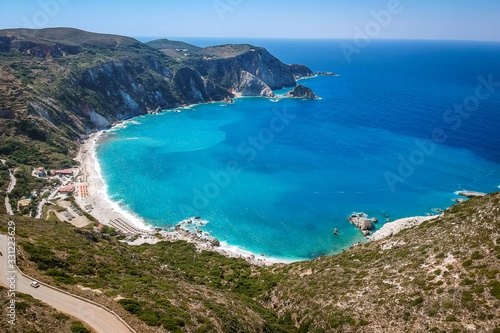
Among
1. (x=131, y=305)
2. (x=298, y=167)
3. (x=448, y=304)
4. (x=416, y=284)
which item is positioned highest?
(x=448, y=304)

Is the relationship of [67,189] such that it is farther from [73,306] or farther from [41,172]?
[73,306]

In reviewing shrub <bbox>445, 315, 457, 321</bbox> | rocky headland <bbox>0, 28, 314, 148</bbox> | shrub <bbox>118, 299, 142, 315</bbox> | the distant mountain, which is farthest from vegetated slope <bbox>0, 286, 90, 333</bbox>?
rocky headland <bbox>0, 28, 314, 148</bbox>

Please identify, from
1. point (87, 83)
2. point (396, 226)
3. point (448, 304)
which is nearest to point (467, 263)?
point (448, 304)

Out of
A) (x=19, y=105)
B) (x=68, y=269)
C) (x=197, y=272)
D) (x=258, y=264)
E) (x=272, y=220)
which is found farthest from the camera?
(x=19, y=105)

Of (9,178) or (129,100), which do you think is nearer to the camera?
(9,178)

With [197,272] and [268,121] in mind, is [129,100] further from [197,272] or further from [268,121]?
[197,272]

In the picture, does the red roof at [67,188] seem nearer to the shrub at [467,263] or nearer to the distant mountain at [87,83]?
the distant mountain at [87,83]

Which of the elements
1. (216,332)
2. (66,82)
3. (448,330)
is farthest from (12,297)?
(66,82)
